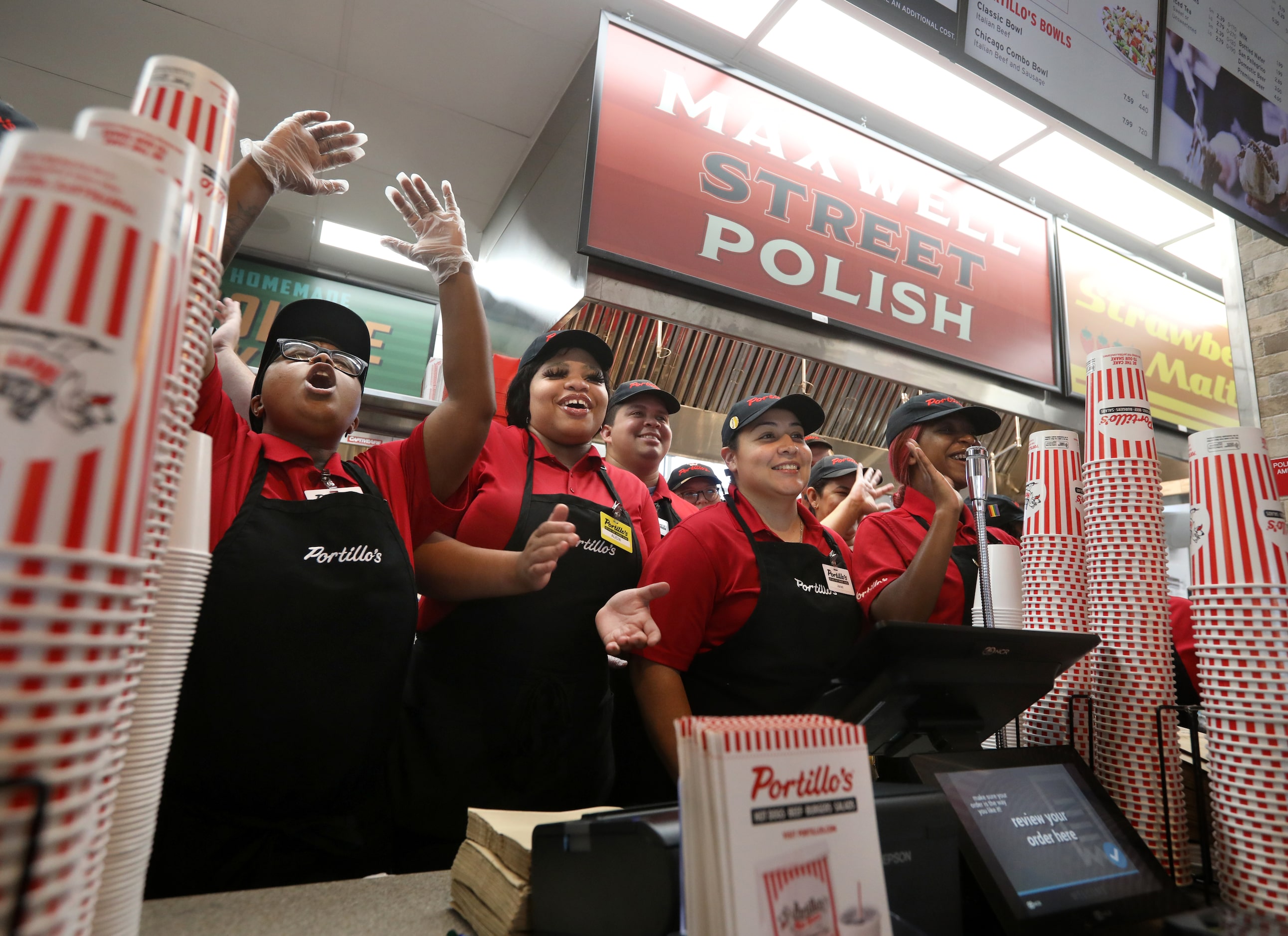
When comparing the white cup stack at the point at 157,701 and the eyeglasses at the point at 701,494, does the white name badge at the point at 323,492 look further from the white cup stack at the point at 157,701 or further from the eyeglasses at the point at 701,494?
the eyeglasses at the point at 701,494

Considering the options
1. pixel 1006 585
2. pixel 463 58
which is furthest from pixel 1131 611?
pixel 463 58

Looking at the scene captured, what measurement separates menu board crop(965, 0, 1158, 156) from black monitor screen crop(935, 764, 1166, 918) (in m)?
1.83

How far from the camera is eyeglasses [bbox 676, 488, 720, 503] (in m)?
3.30

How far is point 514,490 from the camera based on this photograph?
6.01ft

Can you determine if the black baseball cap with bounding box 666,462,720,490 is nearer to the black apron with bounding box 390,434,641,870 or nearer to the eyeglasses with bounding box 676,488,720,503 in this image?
the eyeglasses with bounding box 676,488,720,503

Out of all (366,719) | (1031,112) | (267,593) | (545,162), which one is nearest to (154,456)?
(267,593)

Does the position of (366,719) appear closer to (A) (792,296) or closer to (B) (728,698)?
(B) (728,698)

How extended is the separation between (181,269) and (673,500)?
247 centimetres

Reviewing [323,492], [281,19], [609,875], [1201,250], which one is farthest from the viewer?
[1201,250]

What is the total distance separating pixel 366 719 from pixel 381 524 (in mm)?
371

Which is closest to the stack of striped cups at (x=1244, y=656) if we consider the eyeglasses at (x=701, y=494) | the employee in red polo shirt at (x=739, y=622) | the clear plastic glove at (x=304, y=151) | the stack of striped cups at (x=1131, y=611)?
the stack of striped cups at (x=1131, y=611)

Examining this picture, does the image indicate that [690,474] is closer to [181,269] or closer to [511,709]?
[511,709]

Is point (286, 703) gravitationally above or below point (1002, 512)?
below

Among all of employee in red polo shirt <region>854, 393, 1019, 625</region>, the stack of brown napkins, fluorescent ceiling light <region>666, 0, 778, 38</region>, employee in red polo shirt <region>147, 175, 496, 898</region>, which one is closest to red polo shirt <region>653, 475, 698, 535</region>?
employee in red polo shirt <region>854, 393, 1019, 625</region>
